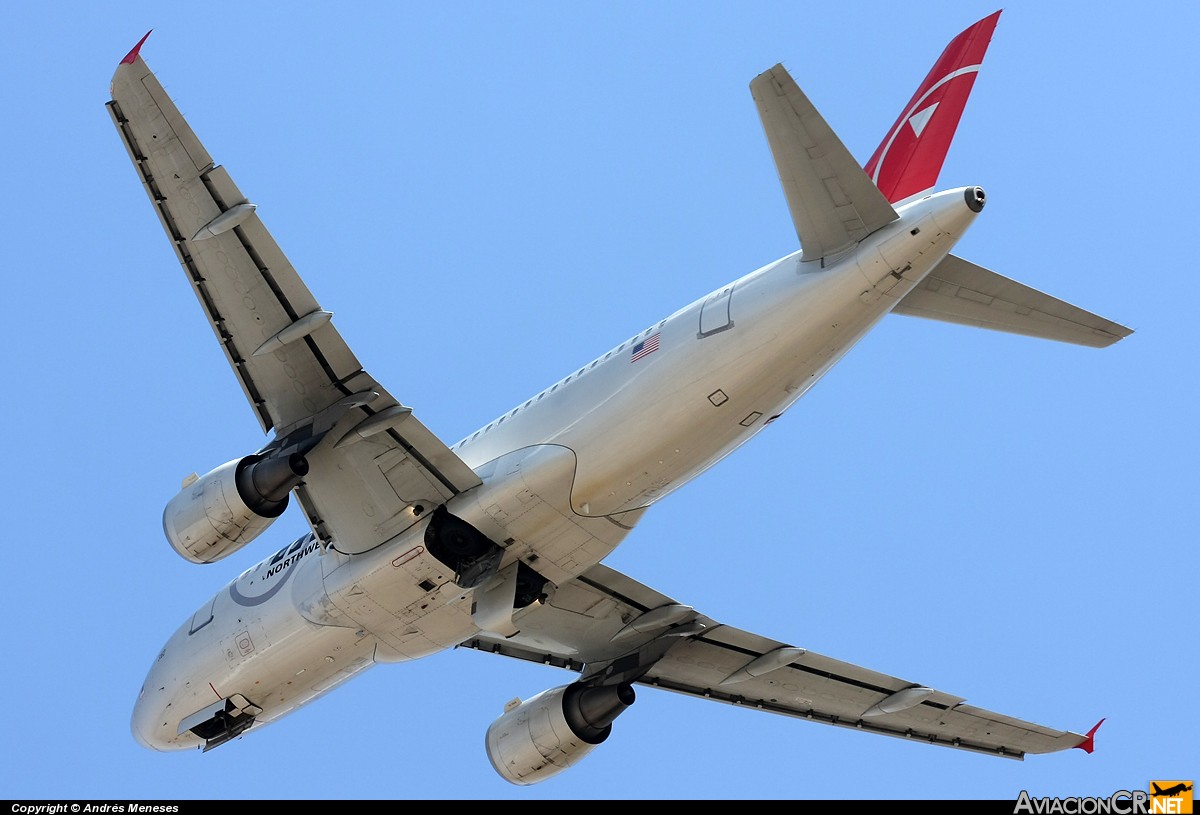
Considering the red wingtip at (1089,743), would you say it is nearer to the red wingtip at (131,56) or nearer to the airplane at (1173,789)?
the airplane at (1173,789)

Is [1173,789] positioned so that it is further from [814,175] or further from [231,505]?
[231,505]

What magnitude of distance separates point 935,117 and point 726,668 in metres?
10.9

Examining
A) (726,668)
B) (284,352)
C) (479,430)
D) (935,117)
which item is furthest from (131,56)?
(726,668)

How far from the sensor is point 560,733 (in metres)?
26.6

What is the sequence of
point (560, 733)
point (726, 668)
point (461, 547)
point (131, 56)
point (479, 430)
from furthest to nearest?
point (726, 668) < point (560, 733) < point (479, 430) < point (461, 547) < point (131, 56)

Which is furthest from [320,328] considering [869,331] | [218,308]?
[869,331]

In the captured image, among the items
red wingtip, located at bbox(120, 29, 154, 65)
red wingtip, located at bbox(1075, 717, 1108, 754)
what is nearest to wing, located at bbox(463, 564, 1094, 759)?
red wingtip, located at bbox(1075, 717, 1108, 754)

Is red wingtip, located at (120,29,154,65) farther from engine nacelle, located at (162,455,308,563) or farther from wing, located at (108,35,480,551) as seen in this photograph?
engine nacelle, located at (162,455,308,563)

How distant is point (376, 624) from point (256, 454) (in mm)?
3638

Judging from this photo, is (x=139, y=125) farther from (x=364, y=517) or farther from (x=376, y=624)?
(x=376, y=624)

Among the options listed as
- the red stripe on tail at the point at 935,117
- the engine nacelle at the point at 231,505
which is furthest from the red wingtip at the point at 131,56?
the red stripe on tail at the point at 935,117

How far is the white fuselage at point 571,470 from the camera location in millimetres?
19984

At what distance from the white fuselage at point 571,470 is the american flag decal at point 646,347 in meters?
0.02
